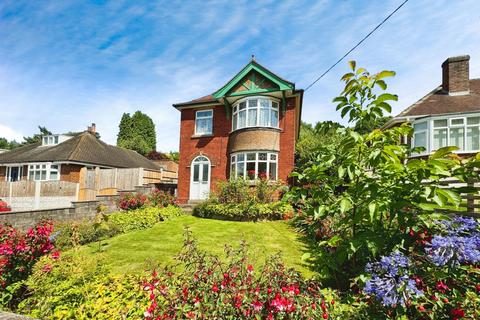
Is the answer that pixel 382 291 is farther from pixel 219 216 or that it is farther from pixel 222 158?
pixel 222 158

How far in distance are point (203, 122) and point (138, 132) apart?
1419 inches

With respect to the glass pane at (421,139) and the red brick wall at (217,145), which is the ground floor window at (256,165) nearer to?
the red brick wall at (217,145)

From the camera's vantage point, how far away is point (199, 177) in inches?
671

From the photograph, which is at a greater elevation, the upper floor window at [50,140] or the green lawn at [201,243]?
the upper floor window at [50,140]

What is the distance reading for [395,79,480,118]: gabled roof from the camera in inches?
639

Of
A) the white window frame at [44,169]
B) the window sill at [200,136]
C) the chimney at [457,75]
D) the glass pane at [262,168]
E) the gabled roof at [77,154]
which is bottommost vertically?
the white window frame at [44,169]

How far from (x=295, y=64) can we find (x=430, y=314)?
9.32m

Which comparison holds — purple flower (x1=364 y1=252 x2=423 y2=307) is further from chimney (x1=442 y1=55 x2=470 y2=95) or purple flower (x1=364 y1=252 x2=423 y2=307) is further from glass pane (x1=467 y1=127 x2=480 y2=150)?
chimney (x1=442 y1=55 x2=470 y2=95)

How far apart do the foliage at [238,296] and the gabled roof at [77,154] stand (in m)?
24.1

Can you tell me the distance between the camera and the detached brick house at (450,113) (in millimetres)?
15469

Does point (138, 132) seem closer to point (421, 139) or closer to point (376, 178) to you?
point (421, 139)

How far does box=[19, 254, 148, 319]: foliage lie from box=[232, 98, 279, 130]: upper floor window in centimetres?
1223

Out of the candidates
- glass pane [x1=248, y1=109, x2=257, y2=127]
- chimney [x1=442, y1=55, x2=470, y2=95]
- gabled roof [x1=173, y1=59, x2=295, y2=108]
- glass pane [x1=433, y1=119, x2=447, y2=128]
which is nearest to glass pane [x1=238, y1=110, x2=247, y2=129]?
glass pane [x1=248, y1=109, x2=257, y2=127]

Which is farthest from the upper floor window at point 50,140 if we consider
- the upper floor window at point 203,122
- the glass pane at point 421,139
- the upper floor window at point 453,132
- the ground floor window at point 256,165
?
the glass pane at point 421,139
